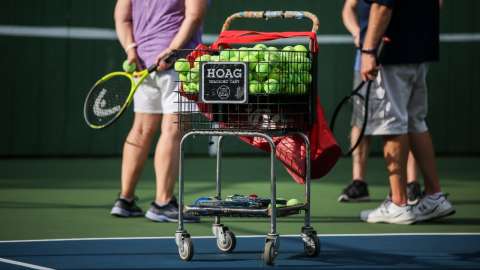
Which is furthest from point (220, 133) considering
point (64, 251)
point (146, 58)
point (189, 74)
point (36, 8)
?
point (36, 8)

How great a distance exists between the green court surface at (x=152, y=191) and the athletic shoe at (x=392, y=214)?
0.08 m

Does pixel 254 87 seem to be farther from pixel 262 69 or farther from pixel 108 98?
pixel 108 98

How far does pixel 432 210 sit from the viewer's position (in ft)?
24.9

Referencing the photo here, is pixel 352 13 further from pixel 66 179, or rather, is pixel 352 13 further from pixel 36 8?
pixel 36 8

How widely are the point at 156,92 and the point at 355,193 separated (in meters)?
2.02

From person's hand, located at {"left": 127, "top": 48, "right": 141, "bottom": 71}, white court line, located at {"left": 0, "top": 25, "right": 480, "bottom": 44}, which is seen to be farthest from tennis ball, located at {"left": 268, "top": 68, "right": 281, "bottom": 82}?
white court line, located at {"left": 0, "top": 25, "right": 480, "bottom": 44}

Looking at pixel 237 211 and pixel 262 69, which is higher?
pixel 262 69

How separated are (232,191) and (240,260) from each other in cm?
366

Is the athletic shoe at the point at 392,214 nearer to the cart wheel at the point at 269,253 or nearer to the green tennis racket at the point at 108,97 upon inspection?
the green tennis racket at the point at 108,97

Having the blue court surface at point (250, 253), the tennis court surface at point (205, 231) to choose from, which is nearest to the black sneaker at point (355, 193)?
the tennis court surface at point (205, 231)

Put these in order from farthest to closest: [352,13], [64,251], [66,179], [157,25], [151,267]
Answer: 1. [66,179]
2. [352,13]
3. [157,25]
4. [64,251]
5. [151,267]

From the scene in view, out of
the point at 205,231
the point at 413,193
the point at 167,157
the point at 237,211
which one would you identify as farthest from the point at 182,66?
the point at 413,193

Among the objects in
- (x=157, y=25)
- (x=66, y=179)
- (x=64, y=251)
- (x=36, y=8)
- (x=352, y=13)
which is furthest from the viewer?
(x=36, y=8)

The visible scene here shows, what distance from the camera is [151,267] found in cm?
569
